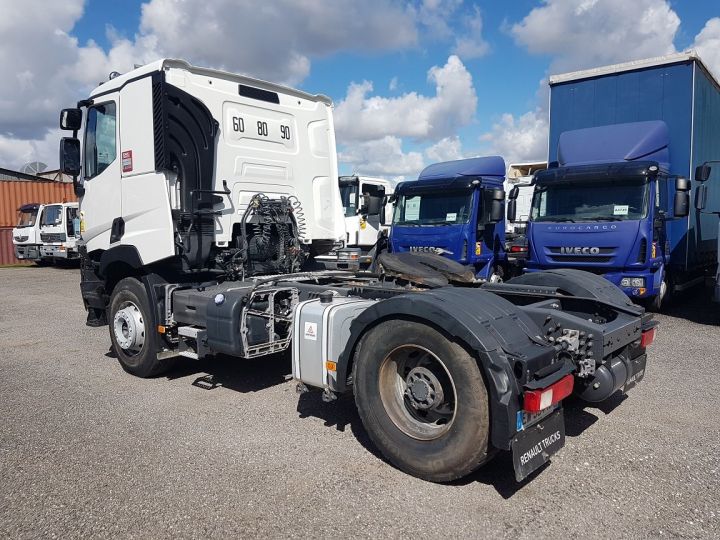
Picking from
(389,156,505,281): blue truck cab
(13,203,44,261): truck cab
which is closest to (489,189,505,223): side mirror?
(389,156,505,281): blue truck cab

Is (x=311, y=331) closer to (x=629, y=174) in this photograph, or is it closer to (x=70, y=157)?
(x=70, y=157)

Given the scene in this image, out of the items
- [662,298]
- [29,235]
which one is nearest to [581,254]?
[662,298]

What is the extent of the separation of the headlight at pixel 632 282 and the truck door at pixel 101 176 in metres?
7.12

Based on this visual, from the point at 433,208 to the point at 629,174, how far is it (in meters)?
3.40

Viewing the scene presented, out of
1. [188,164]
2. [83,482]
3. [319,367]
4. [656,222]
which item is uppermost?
[188,164]

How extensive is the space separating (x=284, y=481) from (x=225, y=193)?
3.11m

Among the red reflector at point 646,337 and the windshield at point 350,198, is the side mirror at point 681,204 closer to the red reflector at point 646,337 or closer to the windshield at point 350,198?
the red reflector at point 646,337

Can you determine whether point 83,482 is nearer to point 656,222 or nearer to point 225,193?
point 225,193

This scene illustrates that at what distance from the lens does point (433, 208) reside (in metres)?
10.7

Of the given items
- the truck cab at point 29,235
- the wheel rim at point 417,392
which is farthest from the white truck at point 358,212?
the truck cab at point 29,235

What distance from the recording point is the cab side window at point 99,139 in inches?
236

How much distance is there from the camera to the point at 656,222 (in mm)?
8734

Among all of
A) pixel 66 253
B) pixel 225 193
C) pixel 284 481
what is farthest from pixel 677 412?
pixel 66 253

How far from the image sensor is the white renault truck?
332cm
